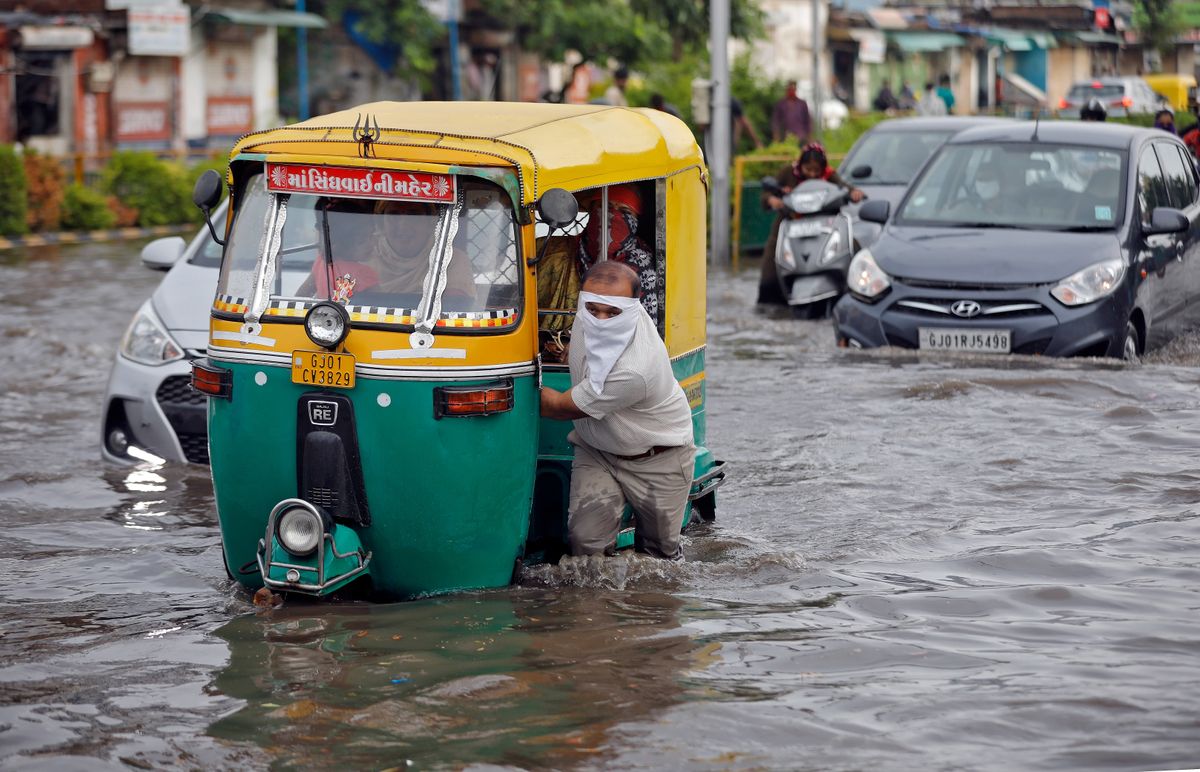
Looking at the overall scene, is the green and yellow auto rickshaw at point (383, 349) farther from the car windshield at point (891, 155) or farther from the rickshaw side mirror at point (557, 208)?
the car windshield at point (891, 155)

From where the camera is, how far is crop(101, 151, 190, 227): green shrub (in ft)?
85.4

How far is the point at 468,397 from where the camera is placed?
6.04 meters

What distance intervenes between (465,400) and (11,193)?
758 inches

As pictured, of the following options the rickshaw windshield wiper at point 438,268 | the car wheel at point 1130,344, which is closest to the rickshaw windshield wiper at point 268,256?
the rickshaw windshield wiper at point 438,268

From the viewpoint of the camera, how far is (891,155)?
17.1 metres

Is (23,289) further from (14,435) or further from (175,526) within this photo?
(175,526)

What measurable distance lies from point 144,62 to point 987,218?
25.4 meters

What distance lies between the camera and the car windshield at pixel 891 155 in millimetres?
16703

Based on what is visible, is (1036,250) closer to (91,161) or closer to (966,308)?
(966,308)

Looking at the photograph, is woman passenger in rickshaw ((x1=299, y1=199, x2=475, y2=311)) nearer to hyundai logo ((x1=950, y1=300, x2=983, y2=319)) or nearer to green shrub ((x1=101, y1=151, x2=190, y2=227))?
hyundai logo ((x1=950, y1=300, x2=983, y2=319))

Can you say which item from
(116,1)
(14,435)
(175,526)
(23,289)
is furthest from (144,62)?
(175,526)

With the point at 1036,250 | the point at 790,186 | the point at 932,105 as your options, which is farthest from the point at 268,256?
the point at 932,105

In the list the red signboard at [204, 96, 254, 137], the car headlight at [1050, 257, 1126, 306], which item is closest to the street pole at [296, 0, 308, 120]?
the red signboard at [204, 96, 254, 137]

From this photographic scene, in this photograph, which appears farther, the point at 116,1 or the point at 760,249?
the point at 116,1
